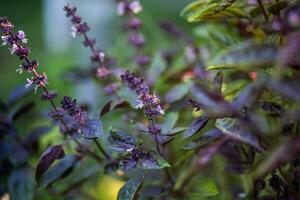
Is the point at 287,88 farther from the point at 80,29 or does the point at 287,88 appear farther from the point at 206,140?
the point at 80,29

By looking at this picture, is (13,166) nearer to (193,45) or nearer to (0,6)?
(193,45)

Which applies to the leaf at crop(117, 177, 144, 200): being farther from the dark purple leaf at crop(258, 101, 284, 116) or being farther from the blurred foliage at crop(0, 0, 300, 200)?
the dark purple leaf at crop(258, 101, 284, 116)

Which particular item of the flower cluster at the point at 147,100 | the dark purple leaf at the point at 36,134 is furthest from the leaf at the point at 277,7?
the dark purple leaf at the point at 36,134

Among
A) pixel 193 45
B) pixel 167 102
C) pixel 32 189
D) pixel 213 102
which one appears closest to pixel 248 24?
pixel 167 102

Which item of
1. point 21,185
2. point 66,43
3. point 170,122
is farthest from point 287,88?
point 66,43

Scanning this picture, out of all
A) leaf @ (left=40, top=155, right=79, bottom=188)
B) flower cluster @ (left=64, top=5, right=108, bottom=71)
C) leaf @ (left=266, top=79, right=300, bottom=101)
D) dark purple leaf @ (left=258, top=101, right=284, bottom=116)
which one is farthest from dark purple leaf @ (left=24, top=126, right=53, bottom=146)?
leaf @ (left=266, top=79, right=300, bottom=101)

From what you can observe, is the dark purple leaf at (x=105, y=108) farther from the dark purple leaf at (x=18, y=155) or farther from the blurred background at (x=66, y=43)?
the dark purple leaf at (x=18, y=155)
